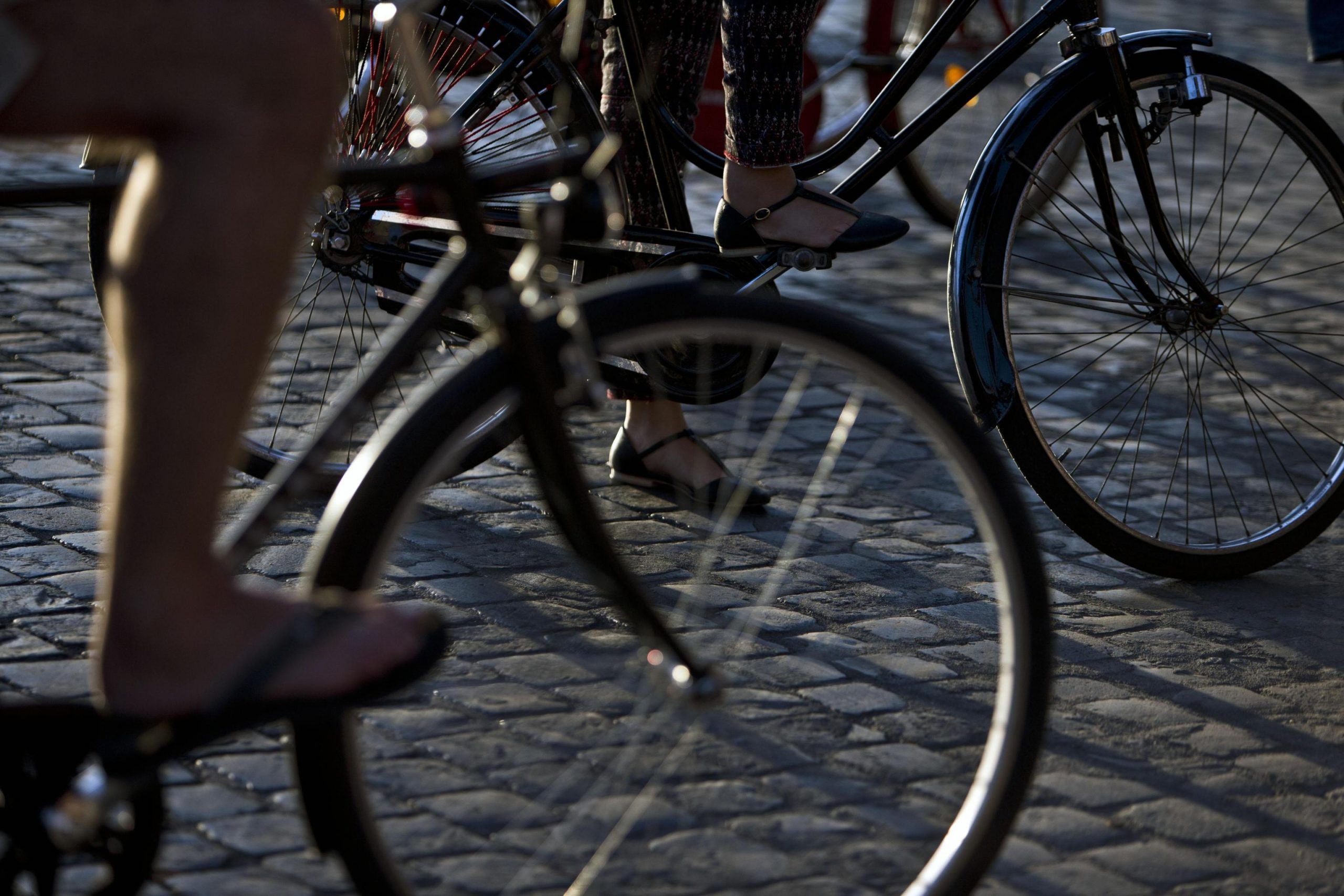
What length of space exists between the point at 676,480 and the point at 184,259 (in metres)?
2.28

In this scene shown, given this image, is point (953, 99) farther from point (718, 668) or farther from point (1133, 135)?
point (718, 668)

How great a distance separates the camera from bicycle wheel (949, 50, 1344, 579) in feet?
10.7

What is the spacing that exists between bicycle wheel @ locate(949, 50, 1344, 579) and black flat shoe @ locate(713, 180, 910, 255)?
8.8 inches

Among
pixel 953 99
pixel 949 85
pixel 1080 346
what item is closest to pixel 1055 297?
pixel 953 99

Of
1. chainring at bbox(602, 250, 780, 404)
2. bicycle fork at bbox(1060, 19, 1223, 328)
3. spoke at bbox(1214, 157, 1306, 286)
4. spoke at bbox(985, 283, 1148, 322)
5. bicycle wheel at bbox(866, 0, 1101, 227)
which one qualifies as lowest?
chainring at bbox(602, 250, 780, 404)

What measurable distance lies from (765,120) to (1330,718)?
1.59 m

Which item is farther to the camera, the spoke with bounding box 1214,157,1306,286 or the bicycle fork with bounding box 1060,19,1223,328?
the spoke with bounding box 1214,157,1306,286

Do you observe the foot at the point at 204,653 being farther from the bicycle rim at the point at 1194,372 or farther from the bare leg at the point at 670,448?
the bare leg at the point at 670,448

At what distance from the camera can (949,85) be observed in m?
6.93

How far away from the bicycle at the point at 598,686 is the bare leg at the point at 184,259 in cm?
11

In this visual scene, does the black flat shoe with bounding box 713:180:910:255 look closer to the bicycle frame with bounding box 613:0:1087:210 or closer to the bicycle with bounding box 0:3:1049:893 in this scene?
the bicycle frame with bounding box 613:0:1087:210

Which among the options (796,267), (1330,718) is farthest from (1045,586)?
(796,267)

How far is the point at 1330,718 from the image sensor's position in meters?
3.00

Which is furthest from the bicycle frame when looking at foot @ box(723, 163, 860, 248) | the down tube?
foot @ box(723, 163, 860, 248)
